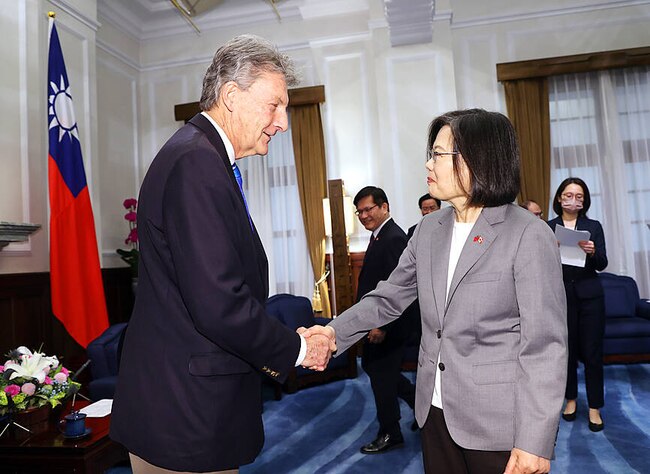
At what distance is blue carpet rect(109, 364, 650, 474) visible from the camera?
307 cm

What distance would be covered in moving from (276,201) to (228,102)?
5448mm

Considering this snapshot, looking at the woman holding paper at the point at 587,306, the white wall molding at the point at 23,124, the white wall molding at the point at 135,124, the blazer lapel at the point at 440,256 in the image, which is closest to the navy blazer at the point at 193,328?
the blazer lapel at the point at 440,256

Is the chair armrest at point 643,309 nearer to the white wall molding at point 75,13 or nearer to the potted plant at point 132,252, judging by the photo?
the potted plant at point 132,252

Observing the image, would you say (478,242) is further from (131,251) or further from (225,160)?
(131,251)

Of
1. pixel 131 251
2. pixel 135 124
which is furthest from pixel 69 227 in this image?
pixel 135 124

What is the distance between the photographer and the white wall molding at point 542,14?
6.13m

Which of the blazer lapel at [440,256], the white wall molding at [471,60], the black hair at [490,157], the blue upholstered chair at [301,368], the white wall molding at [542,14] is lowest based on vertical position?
the blue upholstered chair at [301,368]

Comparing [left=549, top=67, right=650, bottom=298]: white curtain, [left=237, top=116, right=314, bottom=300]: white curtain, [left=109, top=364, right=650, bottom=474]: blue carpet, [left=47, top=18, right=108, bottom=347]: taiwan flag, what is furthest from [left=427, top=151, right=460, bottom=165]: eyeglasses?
[left=549, top=67, right=650, bottom=298]: white curtain

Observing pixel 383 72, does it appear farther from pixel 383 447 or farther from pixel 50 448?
pixel 50 448

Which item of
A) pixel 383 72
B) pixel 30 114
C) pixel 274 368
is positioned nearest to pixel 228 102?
pixel 274 368

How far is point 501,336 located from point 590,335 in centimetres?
263

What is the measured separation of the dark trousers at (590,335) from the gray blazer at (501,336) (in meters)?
2.49

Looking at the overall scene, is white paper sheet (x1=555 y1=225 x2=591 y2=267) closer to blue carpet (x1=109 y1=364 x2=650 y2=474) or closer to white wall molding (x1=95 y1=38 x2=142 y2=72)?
blue carpet (x1=109 y1=364 x2=650 y2=474)

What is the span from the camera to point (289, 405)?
4.45m
